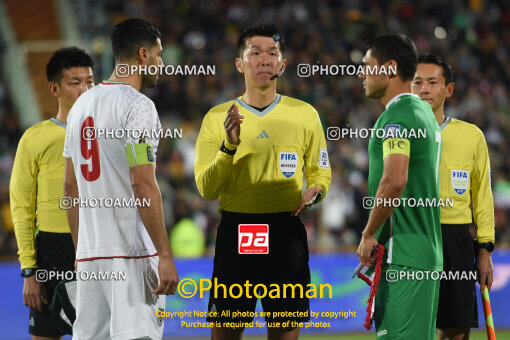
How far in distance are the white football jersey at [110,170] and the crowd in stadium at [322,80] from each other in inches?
229

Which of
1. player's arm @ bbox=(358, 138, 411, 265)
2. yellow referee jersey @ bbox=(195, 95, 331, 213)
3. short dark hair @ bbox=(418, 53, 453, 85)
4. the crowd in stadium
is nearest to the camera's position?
player's arm @ bbox=(358, 138, 411, 265)

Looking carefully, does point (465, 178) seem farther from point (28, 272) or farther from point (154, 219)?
point (28, 272)

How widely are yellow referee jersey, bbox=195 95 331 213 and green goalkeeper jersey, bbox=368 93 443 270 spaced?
0.66 m

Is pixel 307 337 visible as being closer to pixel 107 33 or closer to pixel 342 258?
pixel 342 258

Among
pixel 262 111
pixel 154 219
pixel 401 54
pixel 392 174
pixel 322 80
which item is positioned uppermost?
pixel 322 80

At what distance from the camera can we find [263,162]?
5.19m

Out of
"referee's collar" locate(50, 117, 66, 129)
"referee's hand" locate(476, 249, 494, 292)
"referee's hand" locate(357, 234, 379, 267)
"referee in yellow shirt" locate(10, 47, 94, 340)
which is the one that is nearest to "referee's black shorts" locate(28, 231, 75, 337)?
"referee in yellow shirt" locate(10, 47, 94, 340)

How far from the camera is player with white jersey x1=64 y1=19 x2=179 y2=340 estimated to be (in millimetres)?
4297

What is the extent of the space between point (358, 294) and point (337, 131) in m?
4.34

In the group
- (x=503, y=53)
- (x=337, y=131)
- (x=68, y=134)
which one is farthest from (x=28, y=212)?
(x=503, y=53)

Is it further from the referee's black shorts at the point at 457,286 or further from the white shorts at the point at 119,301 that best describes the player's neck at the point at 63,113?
the referee's black shorts at the point at 457,286

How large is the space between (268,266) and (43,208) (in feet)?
6.01

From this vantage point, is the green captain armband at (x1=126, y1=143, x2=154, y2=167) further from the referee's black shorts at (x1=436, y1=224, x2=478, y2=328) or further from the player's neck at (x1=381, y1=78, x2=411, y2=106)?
the referee's black shorts at (x1=436, y1=224, x2=478, y2=328)

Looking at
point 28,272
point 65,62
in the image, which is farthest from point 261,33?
point 28,272
